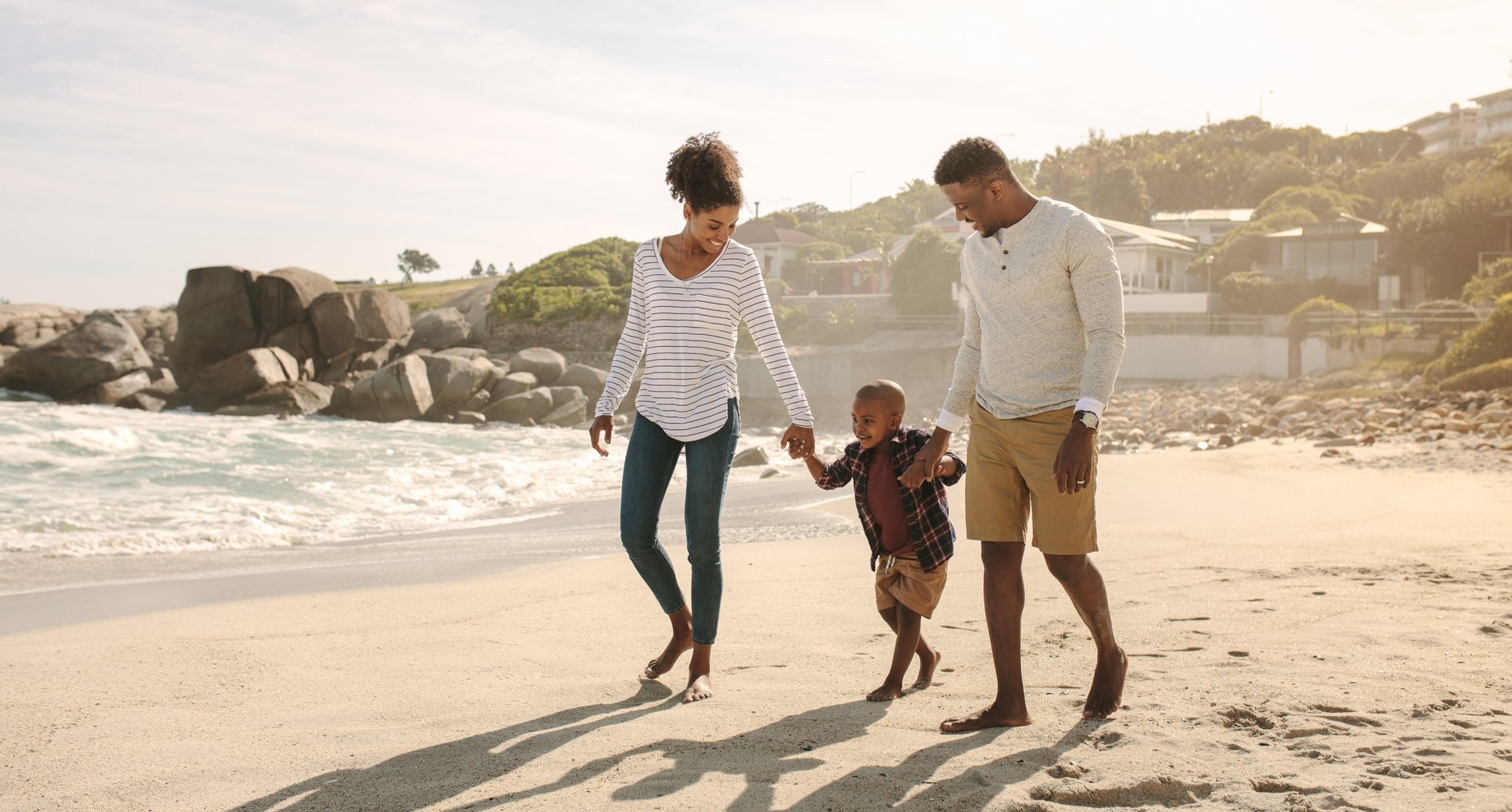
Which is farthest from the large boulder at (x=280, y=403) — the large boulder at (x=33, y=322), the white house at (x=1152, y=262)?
the white house at (x=1152, y=262)

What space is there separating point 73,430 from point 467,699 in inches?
653

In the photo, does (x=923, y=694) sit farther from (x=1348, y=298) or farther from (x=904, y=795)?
(x=1348, y=298)

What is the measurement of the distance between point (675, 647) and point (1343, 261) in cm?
3916

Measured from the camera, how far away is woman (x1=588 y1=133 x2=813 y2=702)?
3.75 m

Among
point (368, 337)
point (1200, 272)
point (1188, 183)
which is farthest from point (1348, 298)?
point (368, 337)

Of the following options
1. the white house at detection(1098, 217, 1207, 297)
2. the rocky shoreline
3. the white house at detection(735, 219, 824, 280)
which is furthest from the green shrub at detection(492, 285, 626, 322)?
the white house at detection(1098, 217, 1207, 297)

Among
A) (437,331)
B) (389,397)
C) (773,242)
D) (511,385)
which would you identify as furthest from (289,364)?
(773,242)

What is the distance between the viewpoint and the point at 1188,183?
60.8 m

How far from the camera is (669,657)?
4.02 metres

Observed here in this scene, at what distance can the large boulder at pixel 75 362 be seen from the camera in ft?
96.1

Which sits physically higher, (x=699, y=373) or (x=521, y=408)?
(x=699, y=373)

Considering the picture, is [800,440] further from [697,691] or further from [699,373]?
[697,691]

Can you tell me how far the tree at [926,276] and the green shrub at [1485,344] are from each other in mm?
21290

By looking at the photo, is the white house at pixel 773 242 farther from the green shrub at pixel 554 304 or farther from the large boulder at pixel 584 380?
the large boulder at pixel 584 380
